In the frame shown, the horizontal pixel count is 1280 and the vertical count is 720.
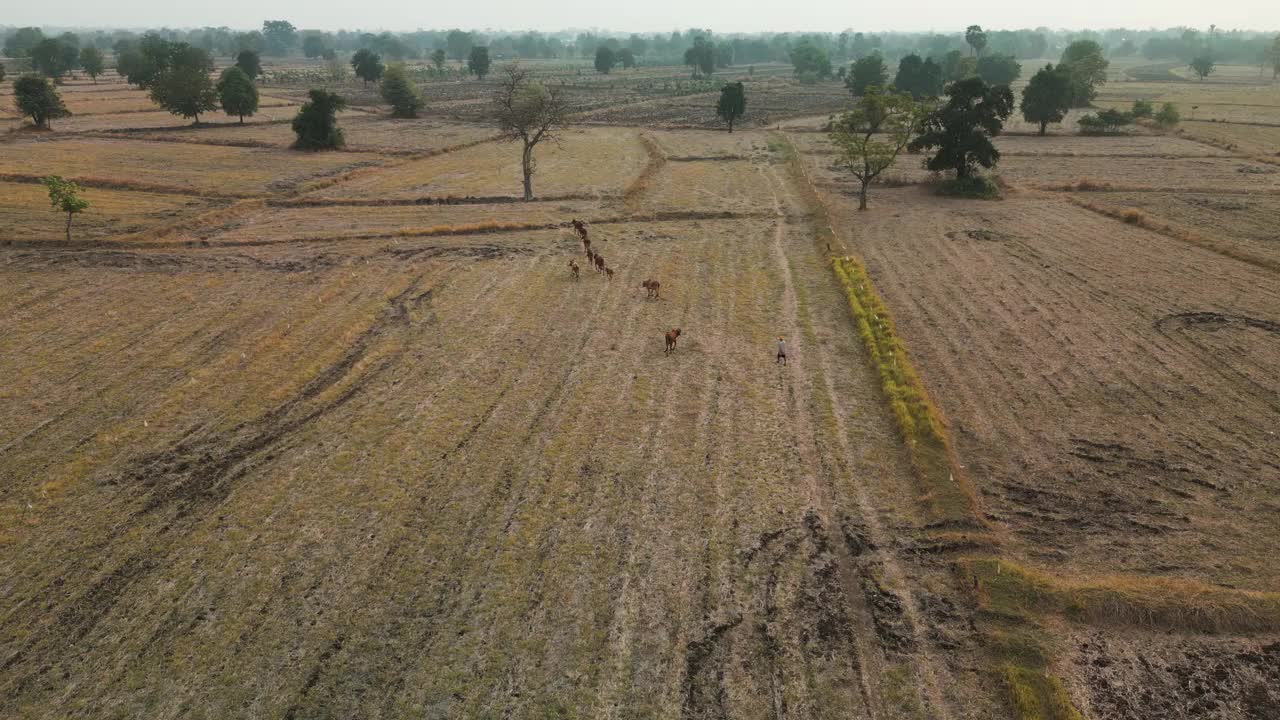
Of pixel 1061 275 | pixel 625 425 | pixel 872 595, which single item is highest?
pixel 1061 275

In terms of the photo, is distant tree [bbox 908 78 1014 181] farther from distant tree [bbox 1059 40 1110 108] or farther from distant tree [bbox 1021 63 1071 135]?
distant tree [bbox 1059 40 1110 108]

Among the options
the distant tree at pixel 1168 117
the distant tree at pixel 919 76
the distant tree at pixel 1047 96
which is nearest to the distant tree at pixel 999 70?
the distant tree at pixel 919 76

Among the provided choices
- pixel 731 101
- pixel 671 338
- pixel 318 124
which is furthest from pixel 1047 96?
pixel 318 124

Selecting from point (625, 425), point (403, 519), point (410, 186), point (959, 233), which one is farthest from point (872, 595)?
point (410, 186)

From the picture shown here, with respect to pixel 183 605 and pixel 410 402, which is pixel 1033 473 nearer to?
pixel 410 402

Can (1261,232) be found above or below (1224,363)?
above

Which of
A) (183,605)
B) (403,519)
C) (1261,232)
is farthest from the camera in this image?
(1261,232)
